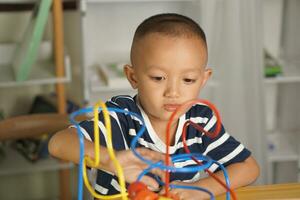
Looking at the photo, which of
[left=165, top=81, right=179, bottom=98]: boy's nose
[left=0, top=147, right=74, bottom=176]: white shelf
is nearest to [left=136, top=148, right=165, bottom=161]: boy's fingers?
[left=165, top=81, right=179, bottom=98]: boy's nose

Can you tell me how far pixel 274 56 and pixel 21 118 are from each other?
4.69ft

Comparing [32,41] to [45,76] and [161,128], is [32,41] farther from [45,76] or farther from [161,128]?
[161,128]

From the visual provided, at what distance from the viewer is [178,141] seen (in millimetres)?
946

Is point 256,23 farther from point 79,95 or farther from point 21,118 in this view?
point 21,118

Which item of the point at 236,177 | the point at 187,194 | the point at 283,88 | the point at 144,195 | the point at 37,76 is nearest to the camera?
the point at 144,195

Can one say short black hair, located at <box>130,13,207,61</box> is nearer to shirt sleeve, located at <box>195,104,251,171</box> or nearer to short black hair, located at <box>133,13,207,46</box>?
short black hair, located at <box>133,13,207,46</box>

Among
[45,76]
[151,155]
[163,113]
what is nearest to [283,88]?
[45,76]

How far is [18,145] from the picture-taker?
2.15 meters

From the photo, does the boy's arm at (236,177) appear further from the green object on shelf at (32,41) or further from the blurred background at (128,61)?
the green object on shelf at (32,41)

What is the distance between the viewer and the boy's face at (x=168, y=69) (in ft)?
2.56

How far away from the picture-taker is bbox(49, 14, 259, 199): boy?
2.55ft

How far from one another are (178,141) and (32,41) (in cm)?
103

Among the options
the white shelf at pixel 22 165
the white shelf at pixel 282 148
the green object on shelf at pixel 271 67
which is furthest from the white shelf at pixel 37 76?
the white shelf at pixel 282 148

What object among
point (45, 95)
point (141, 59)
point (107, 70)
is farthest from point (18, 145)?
point (141, 59)
